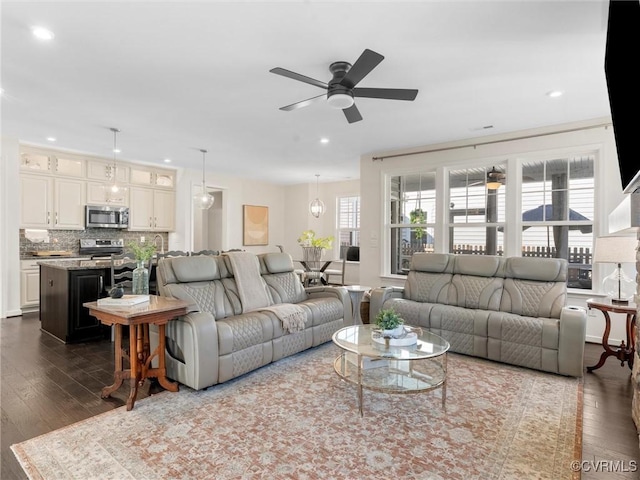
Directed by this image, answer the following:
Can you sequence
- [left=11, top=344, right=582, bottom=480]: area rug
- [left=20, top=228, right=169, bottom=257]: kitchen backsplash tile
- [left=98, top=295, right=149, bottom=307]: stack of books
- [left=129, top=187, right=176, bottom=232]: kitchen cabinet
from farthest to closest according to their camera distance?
[left=129, top=187, right=176, bottom=232]: kitchen cabinet → [left=20, top=228, right=169, bottom=257]: kitchen backsplash tile → [left=98, top=295, right=149, bottom=307]: stack of books → [left=11, top=344, right=582, bottom=480]: area rug

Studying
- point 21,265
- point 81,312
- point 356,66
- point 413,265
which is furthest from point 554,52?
point 21,265

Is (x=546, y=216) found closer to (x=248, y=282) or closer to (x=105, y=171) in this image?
(x=248, y=282)

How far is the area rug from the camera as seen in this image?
1.87m

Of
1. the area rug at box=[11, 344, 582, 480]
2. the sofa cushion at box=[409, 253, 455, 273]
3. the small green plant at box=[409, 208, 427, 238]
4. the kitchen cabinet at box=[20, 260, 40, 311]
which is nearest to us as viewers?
the area rug at box=[11, 344, 582, 480]

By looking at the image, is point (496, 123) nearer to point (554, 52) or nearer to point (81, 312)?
point (554, 52)

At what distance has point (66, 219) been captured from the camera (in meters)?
5.84

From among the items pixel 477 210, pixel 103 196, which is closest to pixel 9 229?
pixel 103 196

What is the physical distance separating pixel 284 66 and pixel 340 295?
257 cm

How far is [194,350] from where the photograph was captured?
8.89 feet

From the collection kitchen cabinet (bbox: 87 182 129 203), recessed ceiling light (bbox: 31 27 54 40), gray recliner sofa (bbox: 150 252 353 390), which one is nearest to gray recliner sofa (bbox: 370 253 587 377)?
gray recliner sofa (bbox: 150 252 353 390)

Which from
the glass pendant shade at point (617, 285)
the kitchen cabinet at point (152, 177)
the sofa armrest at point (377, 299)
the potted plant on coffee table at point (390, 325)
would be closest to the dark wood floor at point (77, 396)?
the glass pendant shade at point (617, 285)

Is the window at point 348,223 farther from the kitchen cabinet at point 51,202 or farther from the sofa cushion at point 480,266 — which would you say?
the kitchen cabinet at point 51,202

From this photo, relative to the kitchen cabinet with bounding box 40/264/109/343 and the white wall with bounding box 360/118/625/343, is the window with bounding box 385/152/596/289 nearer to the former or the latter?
the white wall with bounding box 360/118/625/343

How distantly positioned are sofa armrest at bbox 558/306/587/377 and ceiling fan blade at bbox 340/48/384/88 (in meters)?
2.74
